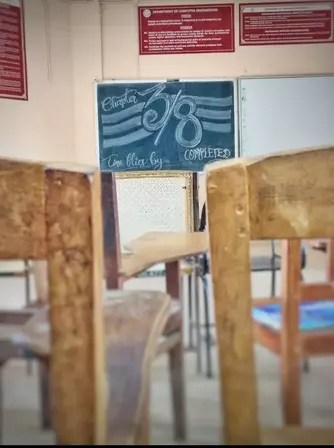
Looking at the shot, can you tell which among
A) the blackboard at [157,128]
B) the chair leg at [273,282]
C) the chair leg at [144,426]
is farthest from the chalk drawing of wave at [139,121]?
the chair leg at [144,426]

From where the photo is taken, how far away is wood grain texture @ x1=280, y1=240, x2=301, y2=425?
982 millimetres

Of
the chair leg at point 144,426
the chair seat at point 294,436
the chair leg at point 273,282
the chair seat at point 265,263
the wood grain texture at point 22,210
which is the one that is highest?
the wood grain texture at point 22,210

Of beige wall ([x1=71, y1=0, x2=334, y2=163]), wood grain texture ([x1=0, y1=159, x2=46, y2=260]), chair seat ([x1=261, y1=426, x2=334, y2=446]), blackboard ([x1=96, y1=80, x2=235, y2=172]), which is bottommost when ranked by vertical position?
chair seat ([x1=261, y1=426, x2=334, y2=446])

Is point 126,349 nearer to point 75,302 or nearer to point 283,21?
point 75,302

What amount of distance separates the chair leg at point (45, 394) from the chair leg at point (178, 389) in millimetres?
163

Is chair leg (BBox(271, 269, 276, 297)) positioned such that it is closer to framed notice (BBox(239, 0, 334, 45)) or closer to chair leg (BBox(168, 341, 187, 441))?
chair leg (BBox(168, 341, 187, 441))

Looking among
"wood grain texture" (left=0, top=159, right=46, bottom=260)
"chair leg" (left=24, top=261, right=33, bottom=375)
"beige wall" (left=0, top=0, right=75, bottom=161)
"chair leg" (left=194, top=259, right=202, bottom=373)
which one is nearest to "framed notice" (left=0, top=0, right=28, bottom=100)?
"beige wall" (left=0, top=0, right=75, bottom=161)

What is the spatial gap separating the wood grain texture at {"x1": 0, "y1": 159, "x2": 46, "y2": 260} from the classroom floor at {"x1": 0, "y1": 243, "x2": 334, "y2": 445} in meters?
0.06

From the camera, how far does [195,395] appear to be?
0.98 meters

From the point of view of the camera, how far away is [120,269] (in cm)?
97

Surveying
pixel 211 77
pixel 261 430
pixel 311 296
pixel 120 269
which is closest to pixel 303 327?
pixel 311 296

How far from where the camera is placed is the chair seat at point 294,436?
99cm

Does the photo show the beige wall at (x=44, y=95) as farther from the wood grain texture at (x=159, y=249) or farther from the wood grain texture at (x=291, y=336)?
the wood grain texture at (x=291, y=336)

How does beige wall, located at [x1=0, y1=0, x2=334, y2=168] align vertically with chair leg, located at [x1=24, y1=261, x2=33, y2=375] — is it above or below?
above
